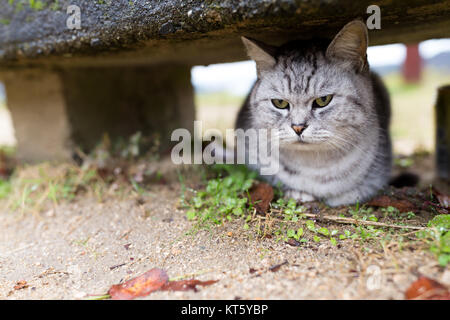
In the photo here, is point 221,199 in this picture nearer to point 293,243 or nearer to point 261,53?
point 293,243

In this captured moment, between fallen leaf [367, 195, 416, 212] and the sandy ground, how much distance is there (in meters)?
0.49

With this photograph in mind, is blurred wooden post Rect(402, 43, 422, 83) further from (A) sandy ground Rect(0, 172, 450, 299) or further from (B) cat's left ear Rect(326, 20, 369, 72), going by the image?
(A) sandy ground Rect(0, 172, 450, 299)

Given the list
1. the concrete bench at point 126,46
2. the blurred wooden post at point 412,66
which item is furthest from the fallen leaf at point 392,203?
the blurred wooden post at point 412,66

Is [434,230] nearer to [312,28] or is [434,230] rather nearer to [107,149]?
[312,28]

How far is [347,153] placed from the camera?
6.18ft

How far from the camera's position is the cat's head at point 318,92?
171 cm

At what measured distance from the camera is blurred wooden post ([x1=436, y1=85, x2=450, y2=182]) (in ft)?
8.99

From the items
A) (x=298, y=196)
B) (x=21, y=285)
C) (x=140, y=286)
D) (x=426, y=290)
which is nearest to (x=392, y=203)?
(x=298, y=196)

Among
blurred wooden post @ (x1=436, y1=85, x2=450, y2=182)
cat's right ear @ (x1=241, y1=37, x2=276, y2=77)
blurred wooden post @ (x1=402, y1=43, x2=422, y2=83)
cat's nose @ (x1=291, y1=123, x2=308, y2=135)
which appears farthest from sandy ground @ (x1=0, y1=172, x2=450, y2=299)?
blurred wooden post @ (x1=402, y1=43, x2=422, y2=83)

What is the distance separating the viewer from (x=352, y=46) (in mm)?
1681

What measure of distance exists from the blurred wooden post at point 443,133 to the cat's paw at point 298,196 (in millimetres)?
1519

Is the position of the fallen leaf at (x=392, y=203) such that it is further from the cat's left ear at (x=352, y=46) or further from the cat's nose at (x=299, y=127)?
the cat's left ear at (x=352, y=46)

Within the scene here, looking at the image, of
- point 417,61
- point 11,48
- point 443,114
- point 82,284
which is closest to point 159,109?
point 11,48

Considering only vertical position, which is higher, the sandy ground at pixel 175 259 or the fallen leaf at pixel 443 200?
the fallen leaf at pixel 443 200
